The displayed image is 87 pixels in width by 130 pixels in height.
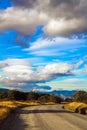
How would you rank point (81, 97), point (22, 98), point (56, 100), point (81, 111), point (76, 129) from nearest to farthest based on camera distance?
point (76, 129)
point (81, 111)
point (81, 97)
point (56, 100)
point (22, 98)

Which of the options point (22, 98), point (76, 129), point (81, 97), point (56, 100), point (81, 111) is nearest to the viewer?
point (76, 129)

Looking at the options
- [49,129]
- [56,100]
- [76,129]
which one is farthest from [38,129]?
[56,100]

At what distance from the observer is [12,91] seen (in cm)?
15975

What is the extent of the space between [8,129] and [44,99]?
136343mm

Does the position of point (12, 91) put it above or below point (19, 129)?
above

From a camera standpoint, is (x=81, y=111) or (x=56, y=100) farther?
(x=56, y=100)

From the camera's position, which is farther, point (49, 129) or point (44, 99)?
point (44, 99)

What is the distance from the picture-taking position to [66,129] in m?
21.4

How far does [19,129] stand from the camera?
2225 centimetres

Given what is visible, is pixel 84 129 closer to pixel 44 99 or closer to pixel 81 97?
pixel 81 97

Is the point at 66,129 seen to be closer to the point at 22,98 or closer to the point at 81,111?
the point at 81,111

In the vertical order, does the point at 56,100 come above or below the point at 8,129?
above

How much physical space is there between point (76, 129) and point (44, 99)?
137 metres

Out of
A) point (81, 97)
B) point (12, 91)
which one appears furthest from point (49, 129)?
point (12, 91)
